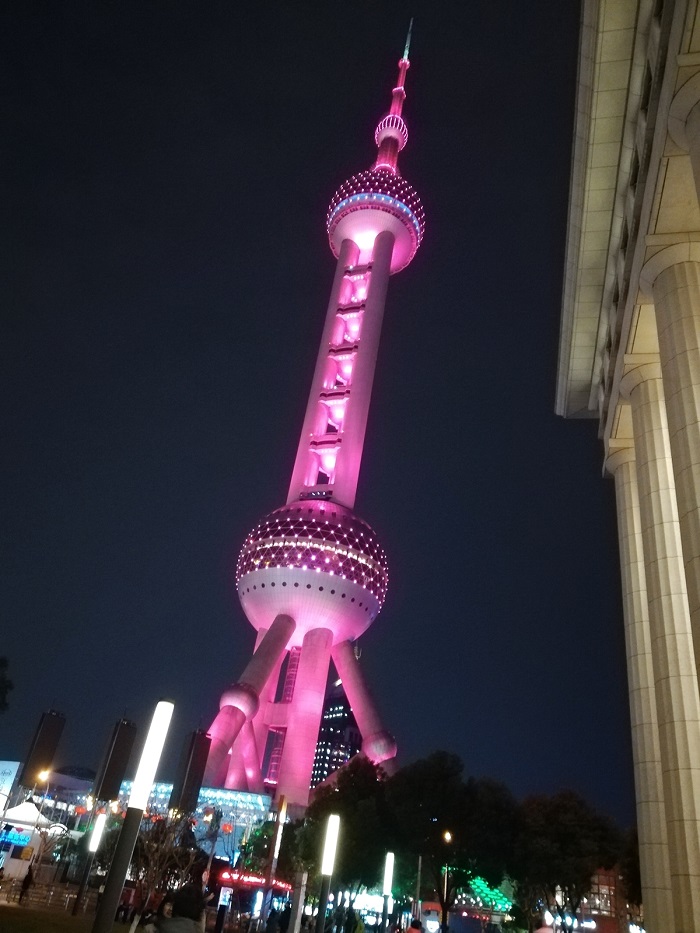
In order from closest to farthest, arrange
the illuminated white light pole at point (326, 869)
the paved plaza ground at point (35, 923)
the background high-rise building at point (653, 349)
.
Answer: the background high-rise building at point (653, 349)
the paved plaza ground at point (35, 923)
the illuminated white light pole at point (326, 869)

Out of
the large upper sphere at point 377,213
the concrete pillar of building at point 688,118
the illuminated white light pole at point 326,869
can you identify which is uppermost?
the large upper sphere at point 377,213

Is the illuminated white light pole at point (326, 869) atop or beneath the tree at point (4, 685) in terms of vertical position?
beneath

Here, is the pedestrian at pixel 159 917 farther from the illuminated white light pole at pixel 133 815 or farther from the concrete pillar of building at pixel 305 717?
the concrete pillar of building at pixel 305 717

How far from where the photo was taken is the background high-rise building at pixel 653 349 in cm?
1485

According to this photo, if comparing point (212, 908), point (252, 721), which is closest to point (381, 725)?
point (252, 721)

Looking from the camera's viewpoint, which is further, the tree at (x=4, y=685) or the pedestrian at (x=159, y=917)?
the tree at (x=4, y=685)

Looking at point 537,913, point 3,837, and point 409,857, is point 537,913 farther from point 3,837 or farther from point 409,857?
point 3,837

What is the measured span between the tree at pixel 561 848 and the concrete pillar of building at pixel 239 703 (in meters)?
26.2

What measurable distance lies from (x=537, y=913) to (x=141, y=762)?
48.7 m

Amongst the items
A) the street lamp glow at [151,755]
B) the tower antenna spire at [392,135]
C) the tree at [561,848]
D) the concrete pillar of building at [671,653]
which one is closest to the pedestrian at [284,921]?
the concrete pillar of building at [671,653]

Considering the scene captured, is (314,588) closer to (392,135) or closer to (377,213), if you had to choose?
(377,213)

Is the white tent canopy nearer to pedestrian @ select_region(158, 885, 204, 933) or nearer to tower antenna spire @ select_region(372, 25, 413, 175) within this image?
pedestrian @ select_region(158, 885, 204, 933)

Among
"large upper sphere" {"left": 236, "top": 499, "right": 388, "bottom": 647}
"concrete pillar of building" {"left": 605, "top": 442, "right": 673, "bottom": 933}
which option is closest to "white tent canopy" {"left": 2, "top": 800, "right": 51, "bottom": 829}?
"concrete pillar of building" {"left": 605, "top": 442, "right": 673, "bottom": 933}

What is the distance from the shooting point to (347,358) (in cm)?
8062
